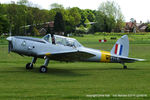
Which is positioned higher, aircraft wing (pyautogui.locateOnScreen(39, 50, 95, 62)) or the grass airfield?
aircraft wing (pyautogui.locateOnScreen(39, 50, 95, 62))

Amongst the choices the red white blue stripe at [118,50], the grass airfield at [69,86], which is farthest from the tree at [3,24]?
the grass airfield at [69,86]

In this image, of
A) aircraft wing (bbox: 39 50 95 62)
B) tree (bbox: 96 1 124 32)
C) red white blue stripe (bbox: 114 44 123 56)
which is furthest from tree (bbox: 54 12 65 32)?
aircraft wing (bbox: 39 50 95 62)

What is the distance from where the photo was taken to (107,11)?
361 ft

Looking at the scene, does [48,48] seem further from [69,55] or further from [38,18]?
[38,18]

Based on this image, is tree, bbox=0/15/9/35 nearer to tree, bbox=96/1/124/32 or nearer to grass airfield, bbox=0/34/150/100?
tree, bbox=96/1/124/32

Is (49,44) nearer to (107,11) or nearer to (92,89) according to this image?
(92,89)

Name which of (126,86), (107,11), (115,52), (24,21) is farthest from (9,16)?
(126,86)

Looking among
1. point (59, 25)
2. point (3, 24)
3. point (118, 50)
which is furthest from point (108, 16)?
point (118, 50)

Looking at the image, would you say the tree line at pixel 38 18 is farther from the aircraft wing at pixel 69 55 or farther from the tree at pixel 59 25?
the aircraft wing at pixel 69 55

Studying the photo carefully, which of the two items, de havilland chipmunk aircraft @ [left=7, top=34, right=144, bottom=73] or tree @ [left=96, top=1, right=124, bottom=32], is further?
tree @ [left=96, top=1, right=124, bottom=32]

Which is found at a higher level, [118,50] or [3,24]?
[118,50]

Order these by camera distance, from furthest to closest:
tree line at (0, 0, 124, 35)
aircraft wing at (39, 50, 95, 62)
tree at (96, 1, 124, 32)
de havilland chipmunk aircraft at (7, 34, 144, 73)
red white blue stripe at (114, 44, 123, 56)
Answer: tree at (96, 1, 124, 32), tree line at (0, 0, 124, 35), red white blue stripe at (114, 44, 123, 56), de havilland chipmunk aircraft at (7, 34, 144, 73), aircraft wing at (39, 50, 95, 62)

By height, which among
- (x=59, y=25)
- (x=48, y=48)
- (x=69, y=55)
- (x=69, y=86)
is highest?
(x=48, y=48)

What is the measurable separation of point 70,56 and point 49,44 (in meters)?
1.37
